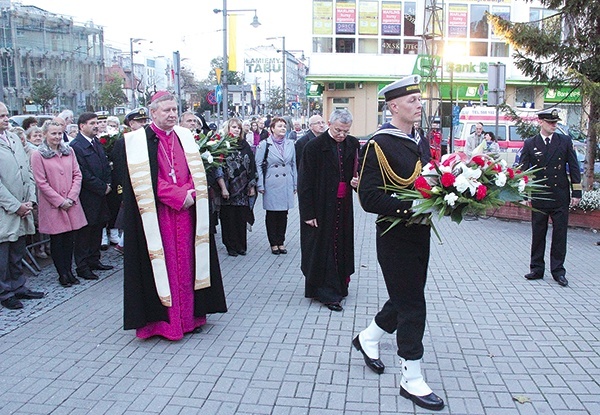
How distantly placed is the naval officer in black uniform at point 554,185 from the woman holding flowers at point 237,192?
3.89m

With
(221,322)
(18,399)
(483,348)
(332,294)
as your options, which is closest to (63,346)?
(18,399)

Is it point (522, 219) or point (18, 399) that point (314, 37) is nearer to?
point (522, 219)

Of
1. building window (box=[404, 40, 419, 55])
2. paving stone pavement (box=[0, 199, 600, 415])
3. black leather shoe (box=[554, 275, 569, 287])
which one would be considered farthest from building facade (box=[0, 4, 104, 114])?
black leather shoe (box=[554, 275, 569, 287])

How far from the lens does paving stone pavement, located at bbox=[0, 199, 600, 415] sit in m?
4.17

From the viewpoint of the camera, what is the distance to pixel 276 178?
29.7 ft

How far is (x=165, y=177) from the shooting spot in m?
5.26

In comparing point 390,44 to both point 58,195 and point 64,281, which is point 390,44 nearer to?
point 58,195

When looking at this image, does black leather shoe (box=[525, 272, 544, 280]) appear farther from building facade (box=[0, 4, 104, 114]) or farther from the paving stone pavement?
building facade (box=[0, 4, 104, 114])

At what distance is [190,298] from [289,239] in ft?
15.8

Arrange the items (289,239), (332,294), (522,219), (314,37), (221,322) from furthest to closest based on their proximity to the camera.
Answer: (314,37)
(522,219)
(289,239)
(332,294)
(221,322)

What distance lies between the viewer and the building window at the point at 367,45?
1417 inches

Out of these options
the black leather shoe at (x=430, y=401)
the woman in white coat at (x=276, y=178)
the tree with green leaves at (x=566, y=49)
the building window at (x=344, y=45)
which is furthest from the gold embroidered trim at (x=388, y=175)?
the building window at (x=344, y=45)

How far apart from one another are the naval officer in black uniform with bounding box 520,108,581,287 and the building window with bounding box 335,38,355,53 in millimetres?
29614

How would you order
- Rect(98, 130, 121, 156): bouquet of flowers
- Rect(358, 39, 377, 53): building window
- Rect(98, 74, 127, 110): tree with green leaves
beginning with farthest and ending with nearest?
Rect(98, 74, 127, 110): tree with green leaves, Rect(358, 39, 377, 53): building window, Rect(98, 130, 121, 156): bouquet of flowers
